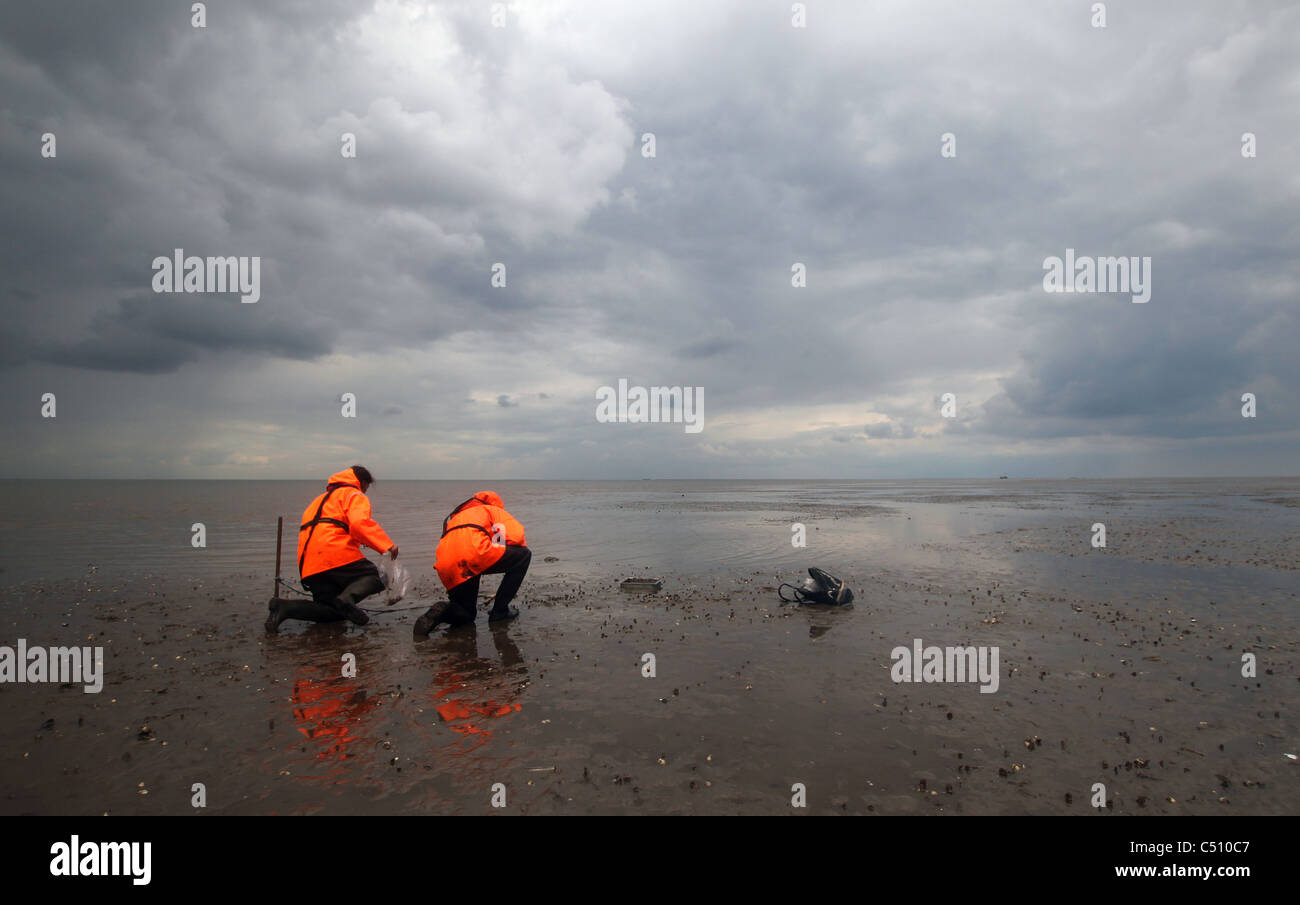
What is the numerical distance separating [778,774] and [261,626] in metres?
10.3

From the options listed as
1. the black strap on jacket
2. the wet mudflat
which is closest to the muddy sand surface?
the wet mudflat

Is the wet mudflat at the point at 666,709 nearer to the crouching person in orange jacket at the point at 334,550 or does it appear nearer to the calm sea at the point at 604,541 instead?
the crouching person in orange jacket at the point at 334,550

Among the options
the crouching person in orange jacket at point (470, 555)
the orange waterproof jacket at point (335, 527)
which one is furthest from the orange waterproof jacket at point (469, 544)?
the orange waterproof jacket at point (335, 527)

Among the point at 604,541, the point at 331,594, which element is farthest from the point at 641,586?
the point at 604,541

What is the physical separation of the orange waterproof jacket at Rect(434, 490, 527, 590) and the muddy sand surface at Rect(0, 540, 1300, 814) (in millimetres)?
1178

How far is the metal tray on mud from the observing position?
46.9 feet

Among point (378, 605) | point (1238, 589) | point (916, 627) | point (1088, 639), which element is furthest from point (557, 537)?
point (1238, 589)

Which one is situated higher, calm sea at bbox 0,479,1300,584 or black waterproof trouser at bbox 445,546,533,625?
black waterproof trouser at bbox 445,546,533,625

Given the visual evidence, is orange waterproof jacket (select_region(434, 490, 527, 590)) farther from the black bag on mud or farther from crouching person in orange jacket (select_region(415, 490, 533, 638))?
the black bag on mud

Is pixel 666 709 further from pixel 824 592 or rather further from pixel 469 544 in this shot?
pixel 824 592

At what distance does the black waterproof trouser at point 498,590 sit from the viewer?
1055 cm

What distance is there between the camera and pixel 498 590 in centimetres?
1145

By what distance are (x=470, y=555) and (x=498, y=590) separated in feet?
4.72

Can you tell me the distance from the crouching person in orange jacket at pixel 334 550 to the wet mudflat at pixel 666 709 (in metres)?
0.43
